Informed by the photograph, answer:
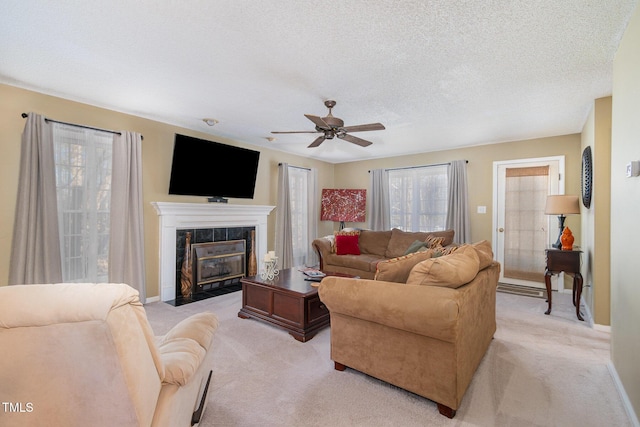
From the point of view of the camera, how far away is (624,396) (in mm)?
1886

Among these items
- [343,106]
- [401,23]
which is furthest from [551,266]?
[401,23]

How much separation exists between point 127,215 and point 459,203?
507cm

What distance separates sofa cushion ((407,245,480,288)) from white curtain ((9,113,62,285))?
354 centimetres

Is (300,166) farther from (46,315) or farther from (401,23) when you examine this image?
(46,315)

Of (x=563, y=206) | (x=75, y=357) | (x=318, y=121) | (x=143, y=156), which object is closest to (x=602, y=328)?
(x=563, y=206)

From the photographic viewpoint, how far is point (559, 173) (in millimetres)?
4508

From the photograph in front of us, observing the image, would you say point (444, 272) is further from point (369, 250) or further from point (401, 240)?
point (369, 250)

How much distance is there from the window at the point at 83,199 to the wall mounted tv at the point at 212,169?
824 mm

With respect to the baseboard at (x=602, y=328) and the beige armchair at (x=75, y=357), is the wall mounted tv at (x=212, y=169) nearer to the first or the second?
the beige armchair at (x=75, y=357)

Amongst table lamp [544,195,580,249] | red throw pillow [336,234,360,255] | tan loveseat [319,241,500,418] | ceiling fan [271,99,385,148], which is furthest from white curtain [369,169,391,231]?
tan loveseat [319,241,500,418]

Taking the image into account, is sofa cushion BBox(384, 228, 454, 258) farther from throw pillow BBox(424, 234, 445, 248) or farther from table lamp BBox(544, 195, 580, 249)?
table lamp BBox(544, 195, 580, 249)

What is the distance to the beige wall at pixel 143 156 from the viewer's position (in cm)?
287

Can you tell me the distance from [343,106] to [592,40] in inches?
83.0

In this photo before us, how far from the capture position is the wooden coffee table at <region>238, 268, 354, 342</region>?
9.36 ft
